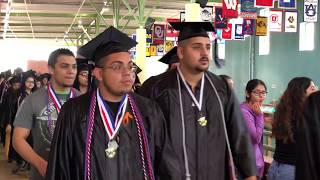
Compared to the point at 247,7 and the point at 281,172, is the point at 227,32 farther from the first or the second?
the point at 281,172

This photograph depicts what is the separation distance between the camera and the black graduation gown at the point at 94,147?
9.11 feet

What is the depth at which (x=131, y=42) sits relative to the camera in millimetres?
3092

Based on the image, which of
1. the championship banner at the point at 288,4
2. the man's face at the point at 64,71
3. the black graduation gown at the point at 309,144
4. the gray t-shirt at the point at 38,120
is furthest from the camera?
the championship banner at the point at 288,4

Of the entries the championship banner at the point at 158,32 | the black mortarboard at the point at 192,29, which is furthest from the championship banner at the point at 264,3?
the black mortarboard at the point at 192,29

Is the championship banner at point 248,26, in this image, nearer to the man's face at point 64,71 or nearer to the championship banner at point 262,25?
the championship banner at point 262,25

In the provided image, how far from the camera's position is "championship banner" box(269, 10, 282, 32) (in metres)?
16.4

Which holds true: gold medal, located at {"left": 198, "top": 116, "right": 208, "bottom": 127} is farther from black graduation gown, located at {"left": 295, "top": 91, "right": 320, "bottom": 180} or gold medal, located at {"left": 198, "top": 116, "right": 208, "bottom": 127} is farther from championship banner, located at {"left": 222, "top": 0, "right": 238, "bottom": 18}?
championship banner, located at {"left": 222, "top": 0, "right": 238, "bottom": 18}

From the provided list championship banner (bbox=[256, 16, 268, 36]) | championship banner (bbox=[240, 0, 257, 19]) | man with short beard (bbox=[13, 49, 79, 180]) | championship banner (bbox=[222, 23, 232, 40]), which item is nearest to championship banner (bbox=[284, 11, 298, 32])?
championship banner (bbox=[256, 16, 268, 36])

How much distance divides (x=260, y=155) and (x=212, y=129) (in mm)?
1964

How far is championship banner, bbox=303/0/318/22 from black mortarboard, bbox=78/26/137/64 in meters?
13.3

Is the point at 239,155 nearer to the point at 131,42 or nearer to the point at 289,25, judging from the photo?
the point at 131,42

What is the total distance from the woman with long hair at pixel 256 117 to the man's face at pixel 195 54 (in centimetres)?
166

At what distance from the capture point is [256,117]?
501 cm

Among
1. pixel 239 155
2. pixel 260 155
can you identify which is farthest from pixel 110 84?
pixel 260 155
